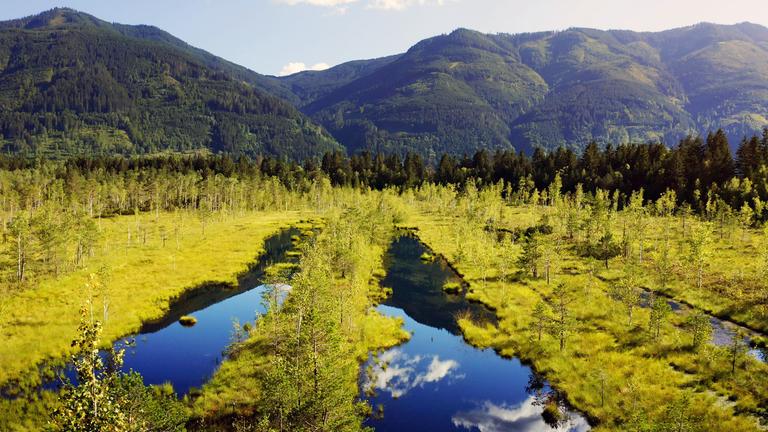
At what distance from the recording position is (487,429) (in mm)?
40906

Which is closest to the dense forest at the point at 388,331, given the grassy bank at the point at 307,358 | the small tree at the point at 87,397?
the small tree at the point at 87,397

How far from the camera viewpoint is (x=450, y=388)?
4853 cm

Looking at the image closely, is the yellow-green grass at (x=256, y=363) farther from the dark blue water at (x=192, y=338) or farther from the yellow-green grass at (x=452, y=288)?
the yellow-green grass at (x=452, y=288)

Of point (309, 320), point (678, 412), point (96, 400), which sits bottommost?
point (678, 412)

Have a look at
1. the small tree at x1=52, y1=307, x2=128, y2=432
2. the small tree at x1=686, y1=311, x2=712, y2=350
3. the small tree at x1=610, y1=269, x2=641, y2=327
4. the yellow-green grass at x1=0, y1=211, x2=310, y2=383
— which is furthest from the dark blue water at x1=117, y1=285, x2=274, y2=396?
the small tree at x1=686, y1=311, x2=712, y2=350

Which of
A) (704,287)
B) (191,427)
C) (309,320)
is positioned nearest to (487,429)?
(309,320)

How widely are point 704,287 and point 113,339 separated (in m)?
86.0

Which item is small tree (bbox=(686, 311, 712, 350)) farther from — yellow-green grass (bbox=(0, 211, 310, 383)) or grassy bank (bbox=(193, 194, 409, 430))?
yellow-green grass (bbox=(0, 211, 310, 383))

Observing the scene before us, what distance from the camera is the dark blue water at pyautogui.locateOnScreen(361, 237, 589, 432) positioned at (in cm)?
4159

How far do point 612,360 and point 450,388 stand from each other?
1728 cm

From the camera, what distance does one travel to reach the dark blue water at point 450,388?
41.6 m

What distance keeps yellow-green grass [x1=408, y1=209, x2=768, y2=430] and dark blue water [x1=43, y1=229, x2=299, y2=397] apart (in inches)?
1289

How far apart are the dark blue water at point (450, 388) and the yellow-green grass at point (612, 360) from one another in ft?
7.05

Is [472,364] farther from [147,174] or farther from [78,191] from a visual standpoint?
[147,174]
